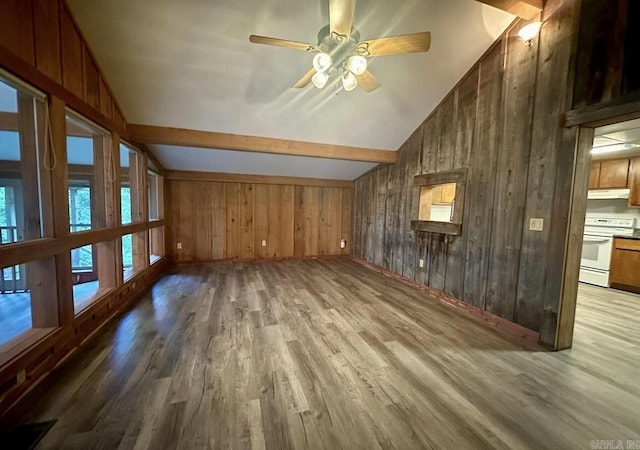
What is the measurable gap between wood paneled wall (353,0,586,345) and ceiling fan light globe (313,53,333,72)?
6.43ft

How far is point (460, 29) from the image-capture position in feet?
8.09

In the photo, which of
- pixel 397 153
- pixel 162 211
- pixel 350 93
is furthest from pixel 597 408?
pixel 162 211

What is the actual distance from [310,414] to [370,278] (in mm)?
2996

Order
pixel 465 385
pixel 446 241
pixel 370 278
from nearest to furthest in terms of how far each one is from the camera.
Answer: pixel 465 385, pixel 446 241, pixel 370 278

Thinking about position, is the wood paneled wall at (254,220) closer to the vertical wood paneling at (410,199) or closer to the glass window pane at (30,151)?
the vertical wood paneling at (410,199)

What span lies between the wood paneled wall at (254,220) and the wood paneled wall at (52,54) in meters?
2.55

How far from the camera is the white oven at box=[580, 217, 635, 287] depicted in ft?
12.9

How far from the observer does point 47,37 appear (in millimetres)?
1733

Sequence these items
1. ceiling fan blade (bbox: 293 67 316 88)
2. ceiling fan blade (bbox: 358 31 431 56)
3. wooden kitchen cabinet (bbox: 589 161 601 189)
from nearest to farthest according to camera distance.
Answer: ceiling fan blade (bbox: 358 31 431 56)
ceiling fan blade (bbox: 293 67 316 88)
wooden kitchen cabinet (bbox: 589 161 601 189)

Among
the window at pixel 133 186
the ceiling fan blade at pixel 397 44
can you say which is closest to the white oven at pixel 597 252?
the ceiling fan blade at pixel 397 44

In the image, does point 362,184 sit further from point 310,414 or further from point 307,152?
point 310,414

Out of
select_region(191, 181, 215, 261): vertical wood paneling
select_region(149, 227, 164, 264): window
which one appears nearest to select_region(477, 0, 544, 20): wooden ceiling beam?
select_region(191, 181, 215, 261): vertical wood paneling

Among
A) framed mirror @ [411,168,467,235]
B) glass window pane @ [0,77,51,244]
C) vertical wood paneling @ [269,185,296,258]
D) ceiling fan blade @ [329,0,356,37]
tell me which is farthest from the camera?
vertical wood paneling @ [269,185,296,258]

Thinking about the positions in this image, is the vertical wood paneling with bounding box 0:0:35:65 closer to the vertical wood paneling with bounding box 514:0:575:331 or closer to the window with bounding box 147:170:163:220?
the window with bounding box 147:170:163:220
